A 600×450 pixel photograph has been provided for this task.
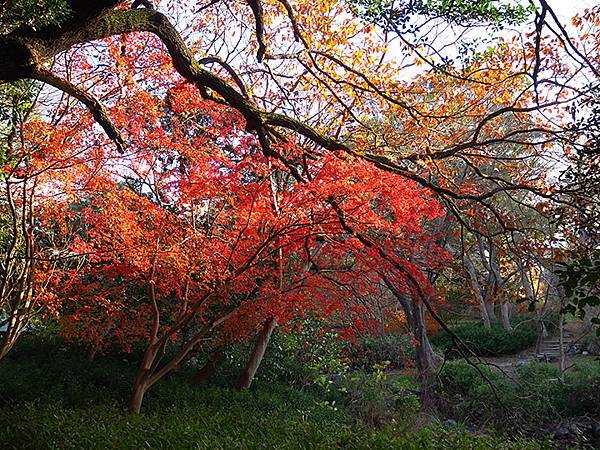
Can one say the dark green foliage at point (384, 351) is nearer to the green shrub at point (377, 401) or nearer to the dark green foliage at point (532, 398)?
the dark green foliage at point (532, 398)

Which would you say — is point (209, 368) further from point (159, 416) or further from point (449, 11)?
point (449, 11)

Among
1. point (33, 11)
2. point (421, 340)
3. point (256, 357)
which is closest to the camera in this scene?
point (33, 11)

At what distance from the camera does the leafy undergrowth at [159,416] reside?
4.02m

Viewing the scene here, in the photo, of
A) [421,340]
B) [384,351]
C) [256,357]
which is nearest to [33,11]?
[256,357]

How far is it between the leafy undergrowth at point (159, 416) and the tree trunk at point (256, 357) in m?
0.26

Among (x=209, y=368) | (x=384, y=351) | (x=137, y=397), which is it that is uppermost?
(x=384, y=351)

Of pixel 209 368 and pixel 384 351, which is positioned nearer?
pixel 209 368

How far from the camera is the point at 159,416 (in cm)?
584

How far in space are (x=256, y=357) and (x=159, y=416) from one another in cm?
290

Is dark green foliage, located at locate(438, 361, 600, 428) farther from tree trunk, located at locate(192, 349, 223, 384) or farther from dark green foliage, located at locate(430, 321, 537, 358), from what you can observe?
dark green foliage, located at locate(430, 321, 537, 358)

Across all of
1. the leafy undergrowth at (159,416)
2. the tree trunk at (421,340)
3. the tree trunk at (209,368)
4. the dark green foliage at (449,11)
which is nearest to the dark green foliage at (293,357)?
the tree trunk at (209,368)

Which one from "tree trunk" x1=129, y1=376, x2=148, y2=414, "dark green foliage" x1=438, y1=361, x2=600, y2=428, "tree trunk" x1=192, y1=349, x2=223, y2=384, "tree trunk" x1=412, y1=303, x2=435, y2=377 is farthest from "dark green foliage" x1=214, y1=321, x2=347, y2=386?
"tree trunk" x1=129, y1=376, x2=148, y2=414

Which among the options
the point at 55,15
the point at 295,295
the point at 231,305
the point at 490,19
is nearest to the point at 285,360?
the point at 231,305

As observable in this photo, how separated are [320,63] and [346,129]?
2.24 metres
